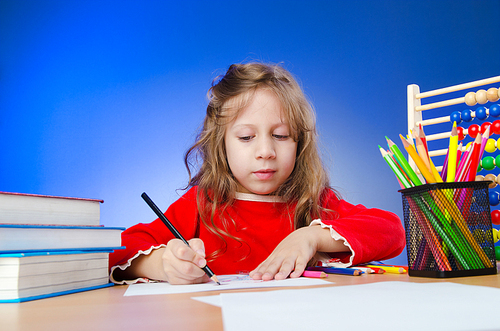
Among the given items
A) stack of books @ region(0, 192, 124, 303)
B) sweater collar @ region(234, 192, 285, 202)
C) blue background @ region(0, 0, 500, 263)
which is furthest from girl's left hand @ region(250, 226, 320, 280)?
blue background @ region(0, 0, 500, 263)

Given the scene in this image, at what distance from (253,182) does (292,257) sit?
371mm

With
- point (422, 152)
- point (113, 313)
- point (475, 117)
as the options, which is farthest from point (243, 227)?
point (475, 117)

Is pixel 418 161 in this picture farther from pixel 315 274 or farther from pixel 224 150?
pixel 224 150

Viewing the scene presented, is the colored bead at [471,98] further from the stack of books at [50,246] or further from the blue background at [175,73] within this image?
the stack of books at [50,246]

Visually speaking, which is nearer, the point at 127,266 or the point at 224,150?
the point at 127,266

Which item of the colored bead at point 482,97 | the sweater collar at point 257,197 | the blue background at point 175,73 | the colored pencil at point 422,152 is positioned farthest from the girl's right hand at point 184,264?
the blue background at point 175,73

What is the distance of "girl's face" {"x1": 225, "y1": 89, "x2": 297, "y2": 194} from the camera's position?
3.01 ft

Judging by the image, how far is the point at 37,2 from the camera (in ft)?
8.27

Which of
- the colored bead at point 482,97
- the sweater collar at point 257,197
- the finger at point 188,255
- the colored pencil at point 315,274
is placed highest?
the colored bead at point 482,97

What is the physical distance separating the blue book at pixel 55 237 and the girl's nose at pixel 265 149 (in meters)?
0.41

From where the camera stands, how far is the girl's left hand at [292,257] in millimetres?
571

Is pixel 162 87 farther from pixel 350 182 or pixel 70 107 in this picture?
pixel 350 182

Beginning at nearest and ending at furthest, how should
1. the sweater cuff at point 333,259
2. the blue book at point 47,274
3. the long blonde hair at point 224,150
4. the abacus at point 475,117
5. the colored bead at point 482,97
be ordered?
1. the blue book at point 47,274
2. the sweater cuff at point 333,259
3. the long blonde hair at point 224,150
4. the abacus at point 475,117
5. the colored bead at point 482,97

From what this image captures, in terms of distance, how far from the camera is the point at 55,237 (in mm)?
480
